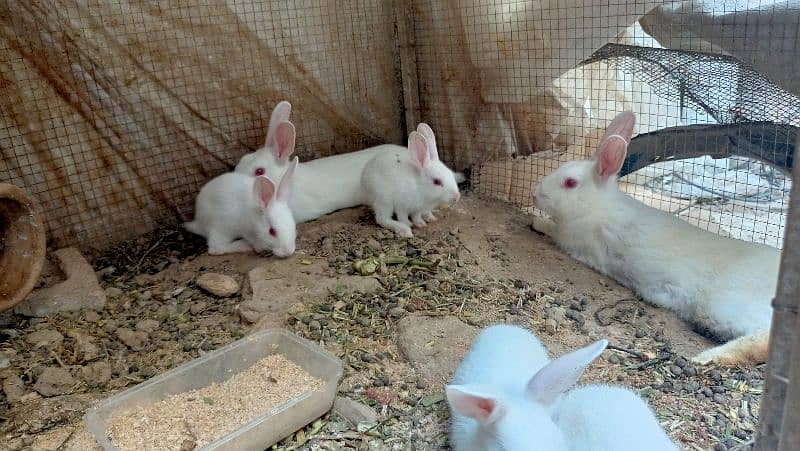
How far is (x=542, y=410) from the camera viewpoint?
1812 mm

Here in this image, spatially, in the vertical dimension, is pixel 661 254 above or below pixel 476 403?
below

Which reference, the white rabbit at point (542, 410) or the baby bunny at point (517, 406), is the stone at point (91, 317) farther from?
the baby bunny at point (517, 406)

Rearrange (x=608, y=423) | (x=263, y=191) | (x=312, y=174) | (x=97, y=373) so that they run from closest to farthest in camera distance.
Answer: (x=608, y=423)
(x=97, y=373)
(x=263, y=191)
(x=312, y=174)

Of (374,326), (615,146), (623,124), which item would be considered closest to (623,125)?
(623,124)

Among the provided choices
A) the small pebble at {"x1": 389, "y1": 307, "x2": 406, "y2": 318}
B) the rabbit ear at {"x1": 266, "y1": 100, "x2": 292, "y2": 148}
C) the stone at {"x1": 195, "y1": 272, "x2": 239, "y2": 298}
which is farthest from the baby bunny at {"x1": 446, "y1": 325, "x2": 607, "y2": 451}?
the rabbit ear at {"x1": 266, "y1": 100, "x2": 292, "y2": 148}

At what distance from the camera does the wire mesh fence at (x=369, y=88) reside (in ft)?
12.0

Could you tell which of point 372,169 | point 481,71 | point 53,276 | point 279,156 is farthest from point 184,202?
A: point 481,71

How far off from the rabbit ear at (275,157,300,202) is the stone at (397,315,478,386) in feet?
4.51

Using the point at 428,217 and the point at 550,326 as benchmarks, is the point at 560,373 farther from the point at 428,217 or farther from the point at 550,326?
the point at 428,217

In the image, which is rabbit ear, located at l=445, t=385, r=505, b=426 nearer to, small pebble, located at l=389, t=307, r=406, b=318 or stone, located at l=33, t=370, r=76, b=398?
small pebble, located at l=389, t=307, r=406, b=318

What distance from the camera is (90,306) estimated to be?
342 cm

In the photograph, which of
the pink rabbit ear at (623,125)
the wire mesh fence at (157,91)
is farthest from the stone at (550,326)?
the wire mesh fence at (157,91)

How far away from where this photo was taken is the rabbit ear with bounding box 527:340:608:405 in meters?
1.71

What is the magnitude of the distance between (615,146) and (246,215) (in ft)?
7.68
